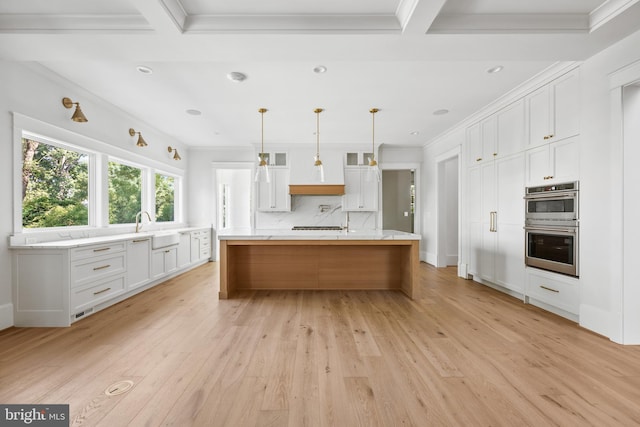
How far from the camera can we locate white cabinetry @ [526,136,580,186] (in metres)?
2.76

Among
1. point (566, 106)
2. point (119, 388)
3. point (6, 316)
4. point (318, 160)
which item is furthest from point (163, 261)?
point (566, 106)

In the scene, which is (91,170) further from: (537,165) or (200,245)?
(537,165)

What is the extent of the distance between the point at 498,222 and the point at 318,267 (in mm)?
2546

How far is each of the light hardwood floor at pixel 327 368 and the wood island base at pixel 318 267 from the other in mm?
738

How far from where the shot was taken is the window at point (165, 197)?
5488mm

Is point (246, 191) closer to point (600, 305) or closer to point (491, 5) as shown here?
point (491, 5)

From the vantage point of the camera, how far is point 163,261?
4.44m

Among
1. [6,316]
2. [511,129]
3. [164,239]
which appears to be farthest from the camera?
[164,239]

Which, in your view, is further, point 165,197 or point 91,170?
point 165,197

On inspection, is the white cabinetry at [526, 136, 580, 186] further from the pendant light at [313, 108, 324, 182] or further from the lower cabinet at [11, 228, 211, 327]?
the lower cabinet at [11, 228, 211, 327]

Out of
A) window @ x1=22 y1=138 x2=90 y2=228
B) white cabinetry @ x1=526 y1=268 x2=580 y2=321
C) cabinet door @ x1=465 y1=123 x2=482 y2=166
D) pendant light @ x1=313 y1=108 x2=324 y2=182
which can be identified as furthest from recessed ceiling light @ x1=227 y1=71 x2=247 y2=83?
white cabinetry @ x1=526 y1=268 x2=580 y2=321

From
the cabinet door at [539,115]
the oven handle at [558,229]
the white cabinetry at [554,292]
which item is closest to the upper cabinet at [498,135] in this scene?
the cabinet door at [539,115]

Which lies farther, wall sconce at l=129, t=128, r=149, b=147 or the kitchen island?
wall sconce at l=129, t=128, r=149, b=147

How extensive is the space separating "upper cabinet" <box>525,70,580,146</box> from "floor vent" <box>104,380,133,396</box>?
13.8 ft
